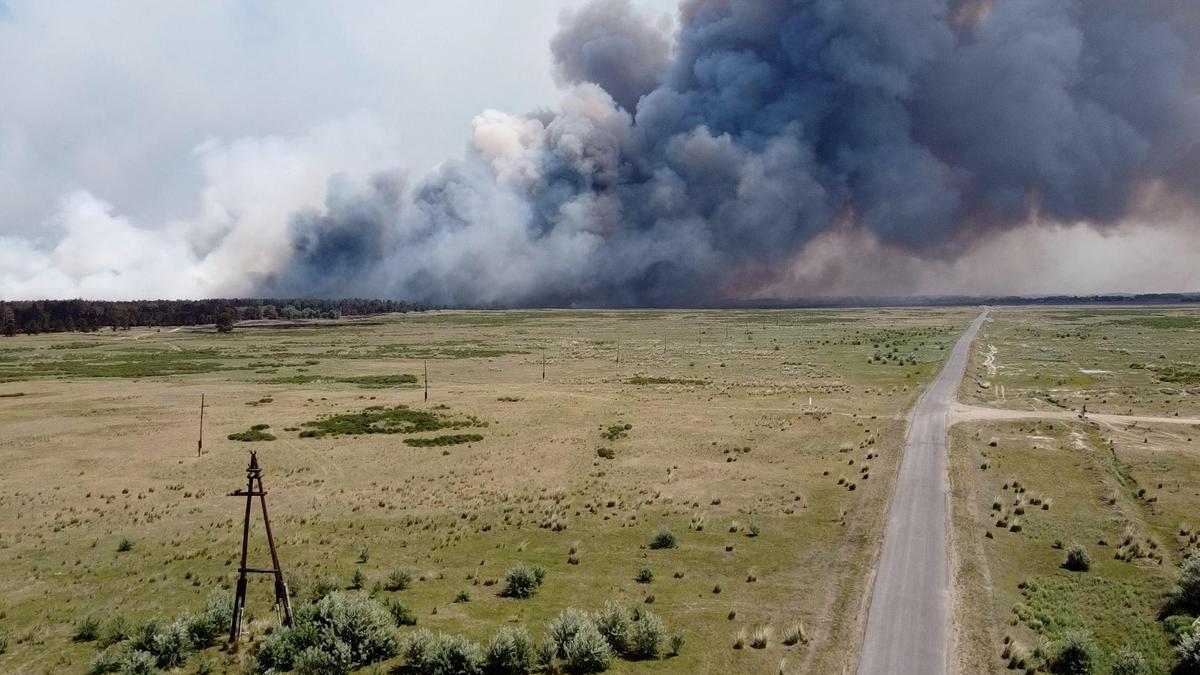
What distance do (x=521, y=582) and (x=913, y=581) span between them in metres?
16.9

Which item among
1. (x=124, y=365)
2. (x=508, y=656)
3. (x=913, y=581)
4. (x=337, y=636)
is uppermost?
(x=124, y=365)

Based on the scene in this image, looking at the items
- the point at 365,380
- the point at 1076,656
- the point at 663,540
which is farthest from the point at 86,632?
the point at 365,380

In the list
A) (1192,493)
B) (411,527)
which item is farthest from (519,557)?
(1192,493)

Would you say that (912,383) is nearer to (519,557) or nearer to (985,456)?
(985,456)

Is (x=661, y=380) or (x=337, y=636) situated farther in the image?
(x=661, y=380)

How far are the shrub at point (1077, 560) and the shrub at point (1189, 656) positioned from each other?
894 centimetres

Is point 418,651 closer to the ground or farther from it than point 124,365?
closer to the ground

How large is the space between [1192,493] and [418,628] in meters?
46.4

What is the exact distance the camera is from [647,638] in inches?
958

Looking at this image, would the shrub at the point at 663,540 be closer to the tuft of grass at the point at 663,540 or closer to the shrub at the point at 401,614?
the tuft of grass at the point at 663,540

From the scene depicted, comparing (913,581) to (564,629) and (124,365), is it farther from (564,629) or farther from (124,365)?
(124,365)

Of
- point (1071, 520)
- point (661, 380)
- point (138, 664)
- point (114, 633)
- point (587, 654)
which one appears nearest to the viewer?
point (138, 664)

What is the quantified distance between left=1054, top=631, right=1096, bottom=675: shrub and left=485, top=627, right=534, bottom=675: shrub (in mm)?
17614

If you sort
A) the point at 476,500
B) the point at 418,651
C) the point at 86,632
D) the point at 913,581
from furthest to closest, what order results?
the point at 476,500, the point at 913,581, the point at 86,632, the point at 418,651
